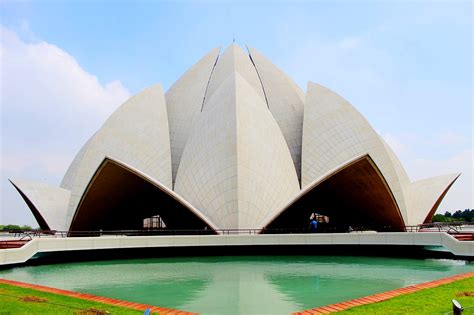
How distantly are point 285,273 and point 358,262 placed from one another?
150 inches

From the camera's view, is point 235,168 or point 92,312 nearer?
point 92,312

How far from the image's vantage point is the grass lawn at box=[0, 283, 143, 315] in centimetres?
513

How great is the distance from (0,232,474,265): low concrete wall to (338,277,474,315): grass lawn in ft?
26.1

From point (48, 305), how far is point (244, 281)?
4386 mm

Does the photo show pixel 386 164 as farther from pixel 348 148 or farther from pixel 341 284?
pixel 341 284

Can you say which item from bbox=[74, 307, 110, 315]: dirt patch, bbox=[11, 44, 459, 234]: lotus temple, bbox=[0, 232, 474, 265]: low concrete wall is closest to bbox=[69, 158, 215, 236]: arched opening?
bbox=[11, 44, 459, 234]: lotus temple

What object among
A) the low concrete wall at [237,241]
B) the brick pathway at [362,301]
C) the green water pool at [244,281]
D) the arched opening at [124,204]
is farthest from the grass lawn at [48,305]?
the arched opening at [124,204]

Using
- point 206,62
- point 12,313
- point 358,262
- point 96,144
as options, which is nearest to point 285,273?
point 358,262

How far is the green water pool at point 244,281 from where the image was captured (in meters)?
6.48

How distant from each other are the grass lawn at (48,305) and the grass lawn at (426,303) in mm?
3124

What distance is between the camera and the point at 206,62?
31.6 meters

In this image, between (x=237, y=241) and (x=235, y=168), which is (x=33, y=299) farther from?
(x=235, y=168)

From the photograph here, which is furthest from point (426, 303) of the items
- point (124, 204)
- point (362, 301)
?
point (124, 204)

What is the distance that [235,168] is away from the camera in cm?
1875
